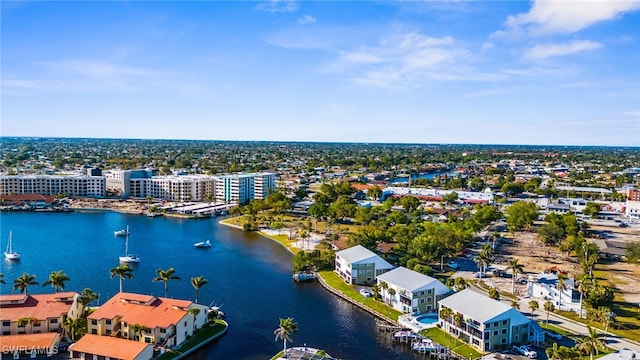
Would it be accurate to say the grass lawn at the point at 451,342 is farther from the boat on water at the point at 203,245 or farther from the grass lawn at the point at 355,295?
the boat on water at the point at 203,245

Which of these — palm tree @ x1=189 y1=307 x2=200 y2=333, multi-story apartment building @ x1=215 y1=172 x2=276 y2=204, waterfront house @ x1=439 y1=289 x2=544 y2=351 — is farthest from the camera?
multi-story apartment building @ x1=215 y1=172 x2=276 y2=204

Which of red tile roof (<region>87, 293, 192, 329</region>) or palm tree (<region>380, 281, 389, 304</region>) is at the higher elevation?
red tile roof (<region>87, 293, 192, 329</region>)

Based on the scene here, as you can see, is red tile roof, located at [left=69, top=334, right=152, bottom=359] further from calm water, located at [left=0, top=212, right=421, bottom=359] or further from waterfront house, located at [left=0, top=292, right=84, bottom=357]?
calm water, located at [left=0, top=212, right=421, bottom=359]

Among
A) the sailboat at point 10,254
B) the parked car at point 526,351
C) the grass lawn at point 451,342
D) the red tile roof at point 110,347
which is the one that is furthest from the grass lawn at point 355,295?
the sailboat at point 10,254

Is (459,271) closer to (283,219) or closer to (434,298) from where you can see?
(434,298)

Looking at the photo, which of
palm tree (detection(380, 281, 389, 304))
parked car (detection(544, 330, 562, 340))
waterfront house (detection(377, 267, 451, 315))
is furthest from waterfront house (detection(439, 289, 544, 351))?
palm tree (detection(380, 281, 389, 304))

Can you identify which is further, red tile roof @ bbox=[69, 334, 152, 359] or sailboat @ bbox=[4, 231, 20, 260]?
sailboat @ bbox=[4, 231, 20, 260]

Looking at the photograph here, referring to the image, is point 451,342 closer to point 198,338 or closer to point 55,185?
point 198,338
